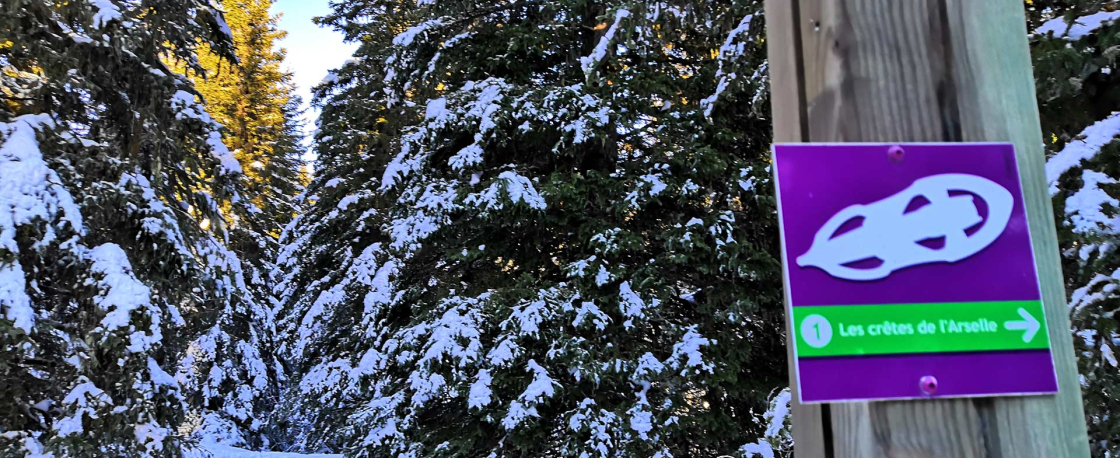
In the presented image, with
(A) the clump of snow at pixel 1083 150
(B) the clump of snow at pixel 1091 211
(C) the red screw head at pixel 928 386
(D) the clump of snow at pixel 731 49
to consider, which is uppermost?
(D) the clump of snow at pixel 731 49

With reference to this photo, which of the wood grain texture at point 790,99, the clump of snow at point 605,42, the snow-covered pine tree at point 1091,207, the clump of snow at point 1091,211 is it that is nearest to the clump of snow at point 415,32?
the clump of snow at point 605,42

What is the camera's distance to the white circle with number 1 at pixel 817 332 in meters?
0.92

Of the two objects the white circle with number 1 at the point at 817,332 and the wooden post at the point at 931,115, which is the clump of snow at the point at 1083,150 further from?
the white circle with number 1 at the point at 817,332

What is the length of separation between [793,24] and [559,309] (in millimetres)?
6708

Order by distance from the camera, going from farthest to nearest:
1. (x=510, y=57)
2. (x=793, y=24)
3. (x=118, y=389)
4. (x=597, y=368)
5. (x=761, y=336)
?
1. (x=510, y=57)
2. (x=761, y=336)
3. (x=597, y=368)
4. (x=118, y=389)
5. (x=793, y=24)

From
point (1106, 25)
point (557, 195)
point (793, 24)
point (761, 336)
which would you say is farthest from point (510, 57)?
point (793, 24)

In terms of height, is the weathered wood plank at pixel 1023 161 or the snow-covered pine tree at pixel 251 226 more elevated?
the snow-covered pine tree at pixel 251 226

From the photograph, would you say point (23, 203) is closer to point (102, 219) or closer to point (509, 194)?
point (102, 219)

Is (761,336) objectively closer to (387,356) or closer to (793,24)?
(387,356)

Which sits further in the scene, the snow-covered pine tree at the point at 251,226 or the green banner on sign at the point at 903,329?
the snow-covered pine tree at the point at 251,226

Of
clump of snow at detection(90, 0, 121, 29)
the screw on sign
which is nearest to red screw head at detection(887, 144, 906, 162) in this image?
the screw on sign

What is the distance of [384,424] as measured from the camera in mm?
8570

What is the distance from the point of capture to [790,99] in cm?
106

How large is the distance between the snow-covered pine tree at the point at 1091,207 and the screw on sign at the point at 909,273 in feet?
7.50
